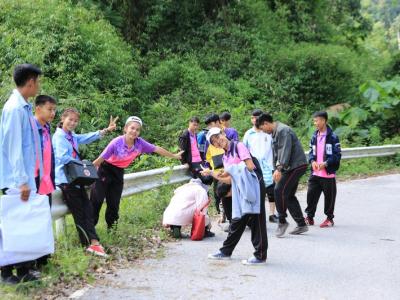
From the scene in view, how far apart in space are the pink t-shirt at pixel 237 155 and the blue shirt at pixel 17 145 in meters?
2.61

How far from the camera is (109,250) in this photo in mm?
7469

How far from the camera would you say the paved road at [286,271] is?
232 inches

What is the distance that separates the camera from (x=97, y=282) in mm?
6156

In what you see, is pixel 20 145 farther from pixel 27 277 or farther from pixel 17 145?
pixel 27 277

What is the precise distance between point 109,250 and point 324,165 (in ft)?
14.5

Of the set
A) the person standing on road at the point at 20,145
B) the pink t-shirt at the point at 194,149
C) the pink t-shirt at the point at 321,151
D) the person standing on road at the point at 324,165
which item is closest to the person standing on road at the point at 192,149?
the pink t-shirt at the point at 194,149

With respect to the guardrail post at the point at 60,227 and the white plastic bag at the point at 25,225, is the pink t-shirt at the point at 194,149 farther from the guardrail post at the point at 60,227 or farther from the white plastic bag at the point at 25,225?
the white plastic bag at the point at 25,225

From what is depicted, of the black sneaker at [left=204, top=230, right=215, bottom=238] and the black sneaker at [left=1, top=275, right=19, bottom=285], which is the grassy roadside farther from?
the black sneaker at [left=204, top=230, right=215, bottom=238]

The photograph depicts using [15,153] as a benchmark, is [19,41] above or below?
above

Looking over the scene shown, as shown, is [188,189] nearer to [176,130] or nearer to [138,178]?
[138,178]

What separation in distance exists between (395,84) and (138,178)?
53.9 feet


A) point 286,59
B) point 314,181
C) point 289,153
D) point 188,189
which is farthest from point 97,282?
point 286,59

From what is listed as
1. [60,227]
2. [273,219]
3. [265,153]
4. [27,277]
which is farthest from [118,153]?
[273,219]

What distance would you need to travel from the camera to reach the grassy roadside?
571cm
